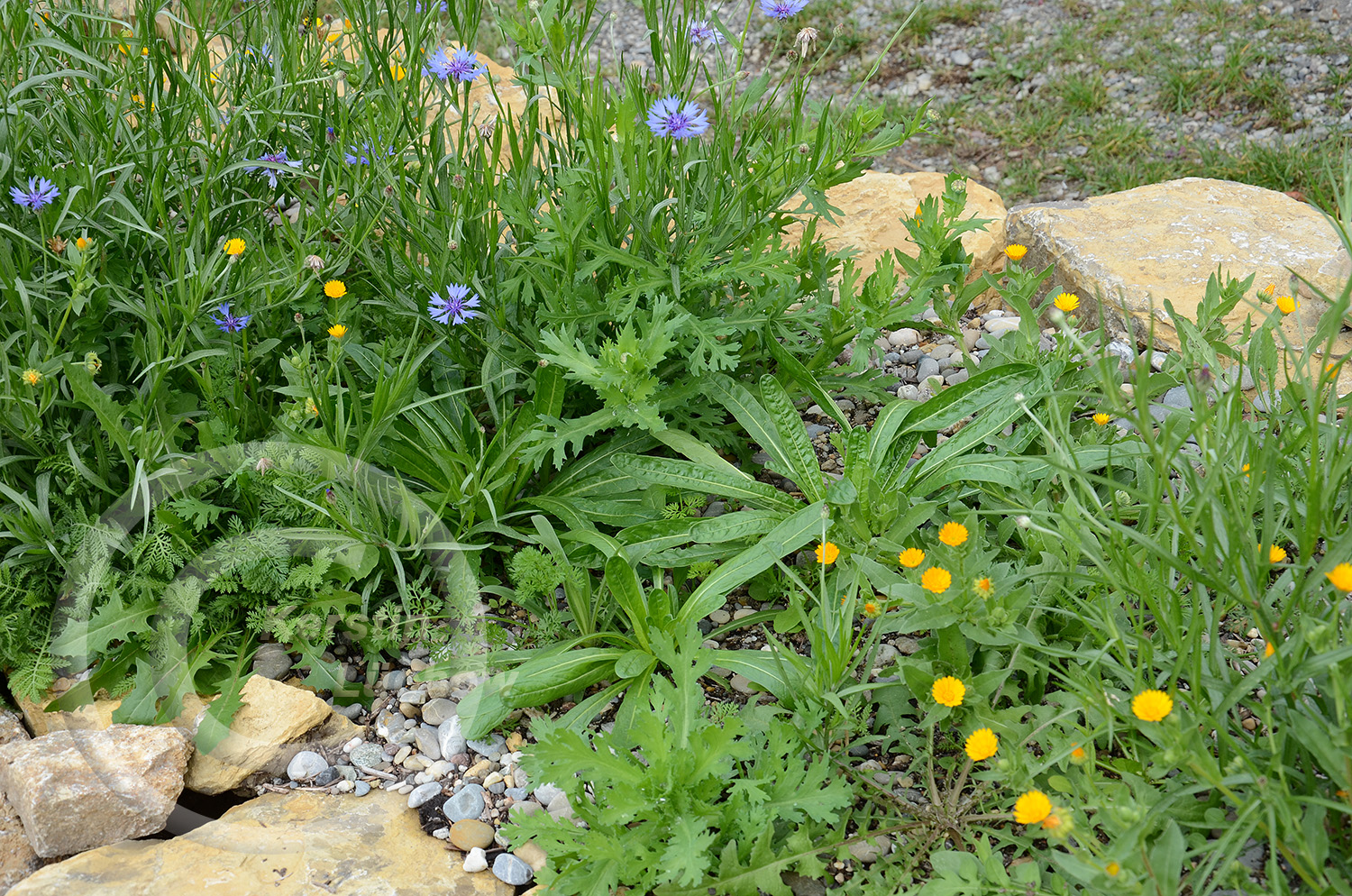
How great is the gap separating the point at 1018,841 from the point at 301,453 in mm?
1517

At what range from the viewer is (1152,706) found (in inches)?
51.9

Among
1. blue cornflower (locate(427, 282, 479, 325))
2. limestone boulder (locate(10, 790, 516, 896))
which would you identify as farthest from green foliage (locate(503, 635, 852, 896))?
blue cornflower (locate(427, 282, 479, 325))

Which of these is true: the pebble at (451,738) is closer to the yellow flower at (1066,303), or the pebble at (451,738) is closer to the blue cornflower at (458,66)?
the blue cornflower at (458,66)

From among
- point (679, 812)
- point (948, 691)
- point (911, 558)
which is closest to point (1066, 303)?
point (911, 558)

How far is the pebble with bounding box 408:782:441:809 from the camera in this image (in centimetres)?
182

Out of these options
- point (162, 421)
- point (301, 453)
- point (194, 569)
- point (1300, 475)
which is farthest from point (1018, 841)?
point (162, 421)

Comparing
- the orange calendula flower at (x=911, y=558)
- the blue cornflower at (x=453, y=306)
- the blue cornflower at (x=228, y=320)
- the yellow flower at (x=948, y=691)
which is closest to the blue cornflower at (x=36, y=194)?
the blue cornflower at (x=228, y=320)

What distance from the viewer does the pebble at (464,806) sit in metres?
1.79

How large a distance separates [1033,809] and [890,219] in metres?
2.36

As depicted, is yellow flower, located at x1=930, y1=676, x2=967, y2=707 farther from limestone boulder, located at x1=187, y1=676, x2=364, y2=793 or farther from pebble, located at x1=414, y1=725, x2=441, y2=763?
limestone boulder, located at x1=187, y1=676, x2=364, y2=793

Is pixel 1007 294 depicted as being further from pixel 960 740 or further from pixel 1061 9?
pixel 1061 9

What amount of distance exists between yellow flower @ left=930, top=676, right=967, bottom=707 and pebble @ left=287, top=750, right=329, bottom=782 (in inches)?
45.5

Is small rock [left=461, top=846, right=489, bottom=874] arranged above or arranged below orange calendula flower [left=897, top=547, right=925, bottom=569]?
below

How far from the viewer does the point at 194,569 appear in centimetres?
205
